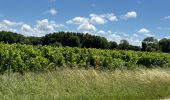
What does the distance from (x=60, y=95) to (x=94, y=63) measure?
6321mm

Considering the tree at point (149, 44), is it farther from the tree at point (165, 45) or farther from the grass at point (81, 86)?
the grass at point (81, 86)

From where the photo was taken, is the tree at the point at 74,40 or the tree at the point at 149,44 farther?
the tree at the point at 149,44

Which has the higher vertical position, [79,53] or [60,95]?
[79,53]

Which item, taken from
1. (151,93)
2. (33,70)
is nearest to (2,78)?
(33,70)

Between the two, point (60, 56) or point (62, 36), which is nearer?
point (60, 56)

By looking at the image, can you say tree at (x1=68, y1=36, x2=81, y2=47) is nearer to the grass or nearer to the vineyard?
the vineyard

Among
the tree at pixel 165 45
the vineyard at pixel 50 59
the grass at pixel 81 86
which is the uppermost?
the tree at pixel 165 45

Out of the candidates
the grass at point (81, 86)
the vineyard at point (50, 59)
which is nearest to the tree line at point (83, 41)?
the vineyard at point (50, 59)

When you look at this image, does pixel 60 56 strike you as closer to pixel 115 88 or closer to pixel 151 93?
pixel 115 88

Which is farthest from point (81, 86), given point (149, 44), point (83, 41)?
point (149, 44)

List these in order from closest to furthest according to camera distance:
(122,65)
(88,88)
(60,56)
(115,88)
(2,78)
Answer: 1. (2,78)
2. (88,88)
3. (115,88)
4. (60,56)
5. (122,65)

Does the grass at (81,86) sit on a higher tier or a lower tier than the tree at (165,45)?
lower

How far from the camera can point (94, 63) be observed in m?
19.2

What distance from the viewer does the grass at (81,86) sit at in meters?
12.6
